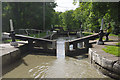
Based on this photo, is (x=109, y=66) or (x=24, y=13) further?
(x=24, y=13)

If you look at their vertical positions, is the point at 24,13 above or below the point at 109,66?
above

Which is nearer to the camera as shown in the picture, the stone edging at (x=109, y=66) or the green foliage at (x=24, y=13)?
the stone edging at (x=109, y=66)

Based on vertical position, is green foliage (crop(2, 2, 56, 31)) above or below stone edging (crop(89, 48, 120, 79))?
above

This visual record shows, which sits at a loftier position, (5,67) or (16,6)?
(16,6)

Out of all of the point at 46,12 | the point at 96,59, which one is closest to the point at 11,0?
the point at 46,12

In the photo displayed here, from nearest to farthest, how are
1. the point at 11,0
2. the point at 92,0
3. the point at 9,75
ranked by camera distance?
the point at 9,75, the point at 92,0, the point at 11,0

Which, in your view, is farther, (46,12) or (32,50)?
(46,12)

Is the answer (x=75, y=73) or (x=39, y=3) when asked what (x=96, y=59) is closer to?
(x=75, y=73)

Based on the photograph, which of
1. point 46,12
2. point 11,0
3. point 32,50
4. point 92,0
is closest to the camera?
point 92,0

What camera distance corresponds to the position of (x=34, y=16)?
24391mm

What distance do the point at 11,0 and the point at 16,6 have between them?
5.05 feet

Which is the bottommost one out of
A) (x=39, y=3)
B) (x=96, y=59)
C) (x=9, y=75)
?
(x=9, y=75)

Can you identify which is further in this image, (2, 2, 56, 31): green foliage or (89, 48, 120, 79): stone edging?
(2, 2, 56, 31): green foliage

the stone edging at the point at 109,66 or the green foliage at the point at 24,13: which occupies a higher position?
the green foliage at the point at 24,13
